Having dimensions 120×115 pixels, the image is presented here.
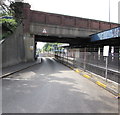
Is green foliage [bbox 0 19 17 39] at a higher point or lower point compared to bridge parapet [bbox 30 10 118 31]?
lower

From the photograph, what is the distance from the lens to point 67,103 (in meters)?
4.04

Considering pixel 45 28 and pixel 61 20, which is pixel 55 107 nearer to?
pixel 45 28

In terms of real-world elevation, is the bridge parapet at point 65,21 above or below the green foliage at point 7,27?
above

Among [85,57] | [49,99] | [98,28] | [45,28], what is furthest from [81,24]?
[49,99]

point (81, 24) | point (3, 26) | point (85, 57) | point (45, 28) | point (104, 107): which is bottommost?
point (104, 107)

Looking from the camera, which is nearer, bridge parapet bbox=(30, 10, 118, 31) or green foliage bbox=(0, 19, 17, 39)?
green foliage bbox=(0, 19, 17, 39)

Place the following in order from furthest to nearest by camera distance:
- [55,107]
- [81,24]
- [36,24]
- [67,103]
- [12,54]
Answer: [81,24] → [36,24] → [12,54] → [67,103] → [55,107]

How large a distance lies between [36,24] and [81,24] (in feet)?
29.4

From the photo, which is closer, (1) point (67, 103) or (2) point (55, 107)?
(2) point (55, 107)

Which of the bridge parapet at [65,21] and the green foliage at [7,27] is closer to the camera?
the green foliage at [7,27]

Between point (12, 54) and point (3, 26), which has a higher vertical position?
point (3, 26)

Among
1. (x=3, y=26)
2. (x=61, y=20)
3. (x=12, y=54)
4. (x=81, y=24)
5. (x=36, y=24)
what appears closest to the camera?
(x=3, y=26)

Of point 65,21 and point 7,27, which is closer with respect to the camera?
point 7,27

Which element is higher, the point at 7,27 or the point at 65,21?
the point at 65,21
